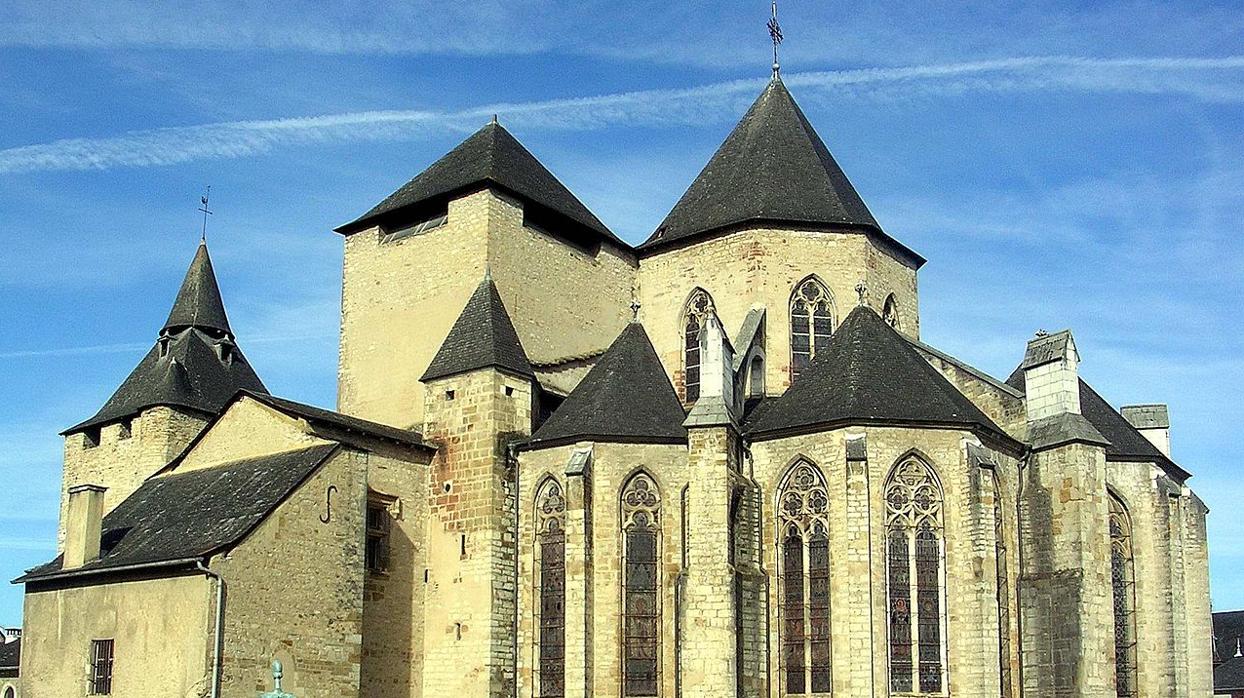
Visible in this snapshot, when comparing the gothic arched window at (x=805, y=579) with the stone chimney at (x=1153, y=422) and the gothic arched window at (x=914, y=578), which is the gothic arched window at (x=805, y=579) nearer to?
the gothic arched window at (x=914, y=578)

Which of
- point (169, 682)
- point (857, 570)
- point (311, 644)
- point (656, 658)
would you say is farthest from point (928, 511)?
point (169, 682)

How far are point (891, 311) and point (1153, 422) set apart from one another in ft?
19.6

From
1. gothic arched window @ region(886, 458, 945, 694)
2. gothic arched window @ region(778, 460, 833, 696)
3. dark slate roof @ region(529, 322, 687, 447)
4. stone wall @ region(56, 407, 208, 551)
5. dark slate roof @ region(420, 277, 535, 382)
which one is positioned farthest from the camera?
stone wall @ region(56, 407, 208, 551)

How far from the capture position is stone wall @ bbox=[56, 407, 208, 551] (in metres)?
36.7

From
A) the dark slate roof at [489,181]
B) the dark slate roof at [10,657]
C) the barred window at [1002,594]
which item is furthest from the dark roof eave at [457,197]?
the dark slate roof at [10,657]

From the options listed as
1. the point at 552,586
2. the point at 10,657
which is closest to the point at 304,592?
the point at 552,586

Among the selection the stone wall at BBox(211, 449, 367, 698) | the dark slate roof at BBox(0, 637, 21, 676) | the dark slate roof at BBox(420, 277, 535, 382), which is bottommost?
the dark slate roof at BBox(0, 637, 21, 676)

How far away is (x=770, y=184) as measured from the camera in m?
30.8

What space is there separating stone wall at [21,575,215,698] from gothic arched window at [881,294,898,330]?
15812mm

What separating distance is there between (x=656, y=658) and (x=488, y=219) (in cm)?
965

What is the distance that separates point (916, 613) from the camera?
23344 mm

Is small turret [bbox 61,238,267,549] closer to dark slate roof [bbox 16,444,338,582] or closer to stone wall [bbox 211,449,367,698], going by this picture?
dark slate roof [bbox 16,444,338,582]

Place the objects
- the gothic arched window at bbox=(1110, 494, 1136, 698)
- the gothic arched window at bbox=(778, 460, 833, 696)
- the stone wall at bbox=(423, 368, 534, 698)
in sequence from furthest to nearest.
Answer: the gothic arched window at bbox=(1110, 494, 1136, 698)
the stone wall at bbox=(423, 368, 534, 698)
the gothic arched window at bbox=(778, 460, 833, 696)

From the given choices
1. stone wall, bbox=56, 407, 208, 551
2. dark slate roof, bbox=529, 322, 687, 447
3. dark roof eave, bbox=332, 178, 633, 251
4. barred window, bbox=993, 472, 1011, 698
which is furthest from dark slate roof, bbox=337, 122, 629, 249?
barred window, bbox=993, 472, 1011, 698
